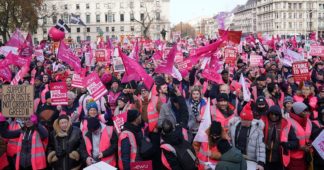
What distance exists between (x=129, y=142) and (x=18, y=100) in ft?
5.92

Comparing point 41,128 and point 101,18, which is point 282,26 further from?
point 41,128

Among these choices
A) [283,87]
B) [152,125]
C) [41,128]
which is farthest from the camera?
[283,87]

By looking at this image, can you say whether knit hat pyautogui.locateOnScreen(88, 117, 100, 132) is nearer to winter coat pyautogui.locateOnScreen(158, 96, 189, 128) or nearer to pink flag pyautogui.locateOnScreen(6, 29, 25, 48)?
winter coat pyautogui.locateOnScreen(158, 96, 189, 128)

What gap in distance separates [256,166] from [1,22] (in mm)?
44413

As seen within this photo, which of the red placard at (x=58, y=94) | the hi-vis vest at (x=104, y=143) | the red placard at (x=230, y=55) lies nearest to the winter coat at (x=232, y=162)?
the hi-vis vest at (x=104, y=143)

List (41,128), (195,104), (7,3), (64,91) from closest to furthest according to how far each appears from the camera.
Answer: (41,128), (195,104), (64,91), (7,3)

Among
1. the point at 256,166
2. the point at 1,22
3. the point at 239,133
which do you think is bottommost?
the point at 256,166

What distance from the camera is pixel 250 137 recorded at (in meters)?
5.43

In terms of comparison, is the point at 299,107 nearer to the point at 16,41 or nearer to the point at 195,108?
the point at 195,108

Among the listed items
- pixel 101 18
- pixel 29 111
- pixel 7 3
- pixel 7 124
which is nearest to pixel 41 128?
pixel 29 111

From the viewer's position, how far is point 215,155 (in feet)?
16.7

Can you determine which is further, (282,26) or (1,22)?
(282,26)

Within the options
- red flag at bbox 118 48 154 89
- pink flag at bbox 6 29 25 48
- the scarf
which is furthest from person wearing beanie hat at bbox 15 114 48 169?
pink flag at bbox 6 29 25 48

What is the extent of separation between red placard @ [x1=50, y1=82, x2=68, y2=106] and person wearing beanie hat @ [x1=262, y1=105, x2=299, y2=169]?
362 centimetres
